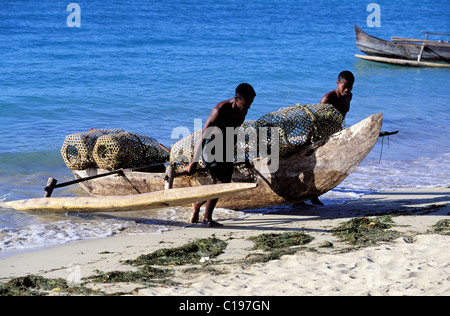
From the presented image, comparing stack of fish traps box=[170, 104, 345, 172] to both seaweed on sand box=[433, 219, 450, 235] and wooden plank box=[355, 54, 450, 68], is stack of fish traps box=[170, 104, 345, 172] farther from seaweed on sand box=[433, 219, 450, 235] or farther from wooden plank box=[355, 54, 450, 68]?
wooden plank box=[355, 54, 450, 68]

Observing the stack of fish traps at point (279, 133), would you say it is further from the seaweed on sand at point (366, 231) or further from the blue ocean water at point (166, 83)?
the seaweed on sand at point (366, 231)

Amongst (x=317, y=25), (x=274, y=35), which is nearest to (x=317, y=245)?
(x=274, y=35)

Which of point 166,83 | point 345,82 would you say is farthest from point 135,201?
point 166,83

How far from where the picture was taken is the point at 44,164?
30.1ft

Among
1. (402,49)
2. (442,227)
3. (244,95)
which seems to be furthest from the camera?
(402,49)

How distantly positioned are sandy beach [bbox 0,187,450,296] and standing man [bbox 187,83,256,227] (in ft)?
2.02

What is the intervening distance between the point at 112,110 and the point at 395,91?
9216 mm

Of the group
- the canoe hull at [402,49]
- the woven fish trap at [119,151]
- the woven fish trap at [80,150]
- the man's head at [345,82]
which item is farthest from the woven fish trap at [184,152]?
the canoe hull at [402,49]

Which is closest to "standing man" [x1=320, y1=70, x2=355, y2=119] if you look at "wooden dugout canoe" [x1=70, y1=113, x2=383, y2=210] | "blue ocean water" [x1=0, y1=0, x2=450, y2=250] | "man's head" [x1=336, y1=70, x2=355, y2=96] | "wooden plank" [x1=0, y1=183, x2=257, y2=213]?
"man's head" [x1=336, y1=70, x2=355, y2=96]

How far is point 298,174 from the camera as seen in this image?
6.09m

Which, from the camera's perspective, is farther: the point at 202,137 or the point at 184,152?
the point at 184,152

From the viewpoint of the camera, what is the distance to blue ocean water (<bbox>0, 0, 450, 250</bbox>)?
8305 mm

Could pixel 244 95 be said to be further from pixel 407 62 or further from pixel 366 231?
pixel 407 62

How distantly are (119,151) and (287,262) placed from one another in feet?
9.77
